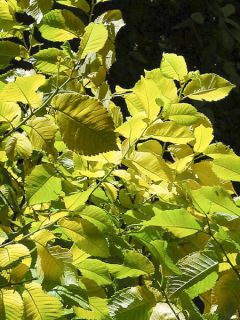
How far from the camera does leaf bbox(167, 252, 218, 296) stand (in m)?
0.88

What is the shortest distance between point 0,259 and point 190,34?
3.54 meters

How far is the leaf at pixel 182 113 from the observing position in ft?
3.34

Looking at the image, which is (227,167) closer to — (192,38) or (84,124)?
(84,124)

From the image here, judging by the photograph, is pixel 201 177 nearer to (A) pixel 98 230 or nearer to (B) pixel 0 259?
(A) pixel 98 230

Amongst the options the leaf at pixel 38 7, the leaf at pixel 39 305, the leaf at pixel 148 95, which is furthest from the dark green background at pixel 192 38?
the leaf at pixel 39 305

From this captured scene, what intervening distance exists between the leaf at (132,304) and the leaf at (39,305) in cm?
9

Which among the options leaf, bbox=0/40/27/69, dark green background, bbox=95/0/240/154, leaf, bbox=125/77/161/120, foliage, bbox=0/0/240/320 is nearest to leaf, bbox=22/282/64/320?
foliage, bbox=0/0/240/320

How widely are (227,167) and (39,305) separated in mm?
321

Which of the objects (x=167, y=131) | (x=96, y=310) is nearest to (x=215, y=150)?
(x=167, y=131)

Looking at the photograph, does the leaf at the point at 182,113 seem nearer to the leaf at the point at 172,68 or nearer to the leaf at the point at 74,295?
the leaf at the point at 172,68

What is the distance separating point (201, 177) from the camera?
45.7 inches

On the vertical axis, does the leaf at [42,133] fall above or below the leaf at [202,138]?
above

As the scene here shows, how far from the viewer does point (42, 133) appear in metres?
0.88

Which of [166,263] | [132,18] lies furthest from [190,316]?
[132,18]
